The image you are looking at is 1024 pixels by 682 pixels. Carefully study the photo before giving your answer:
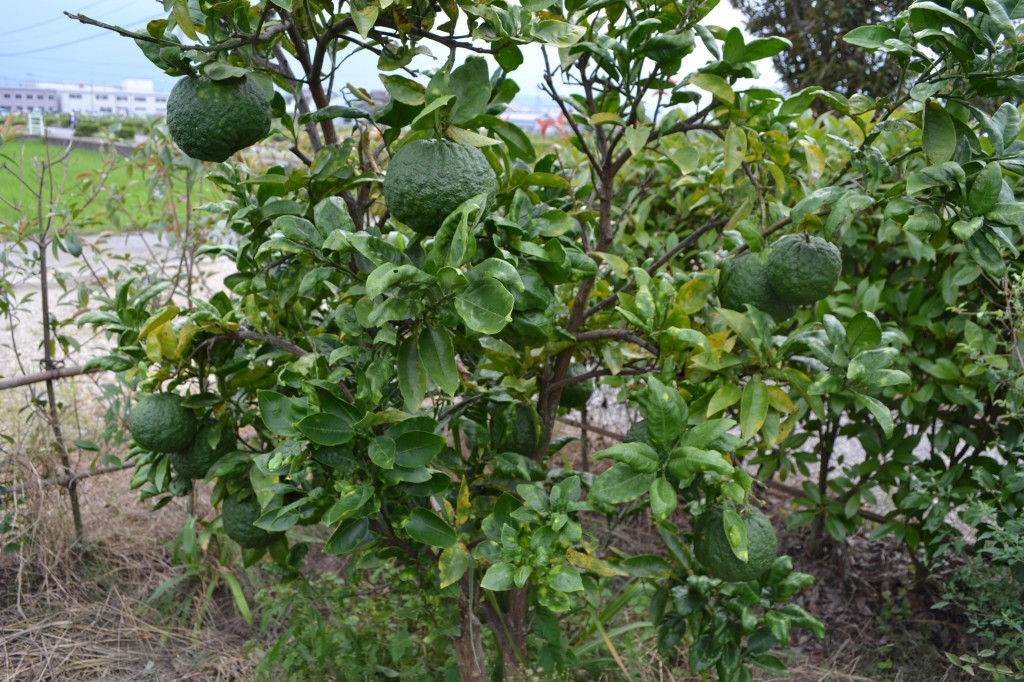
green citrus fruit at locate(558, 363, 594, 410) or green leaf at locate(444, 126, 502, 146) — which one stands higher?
green leaf at locate(444, 126, 502, 146)

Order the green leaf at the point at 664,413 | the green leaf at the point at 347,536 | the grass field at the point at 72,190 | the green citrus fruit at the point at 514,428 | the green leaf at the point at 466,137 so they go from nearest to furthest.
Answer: the green leaf at the point at 466,137 < the green leaf at the point at 664,413 < the green leaf at the point at 347,536 < the green citrus fruit at the point at 514,428 < the grass field at the point at 72,190

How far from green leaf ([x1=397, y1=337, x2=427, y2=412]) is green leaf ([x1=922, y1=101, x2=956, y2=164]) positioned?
87cm

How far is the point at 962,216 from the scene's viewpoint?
1.29m

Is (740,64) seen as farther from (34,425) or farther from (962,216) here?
(34,425)

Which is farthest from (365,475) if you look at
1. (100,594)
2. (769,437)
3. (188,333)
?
(100,594)

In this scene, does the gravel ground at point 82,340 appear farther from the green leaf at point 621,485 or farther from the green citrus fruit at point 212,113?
the green citrus fruit at point 212,113

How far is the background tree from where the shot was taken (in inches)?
161

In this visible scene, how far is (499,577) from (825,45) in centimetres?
399

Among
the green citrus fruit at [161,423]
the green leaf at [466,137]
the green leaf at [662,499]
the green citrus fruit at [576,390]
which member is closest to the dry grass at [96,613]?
the green citrus fruit at [161,423]

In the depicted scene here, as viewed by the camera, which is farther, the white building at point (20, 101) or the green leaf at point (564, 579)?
the white building at point (20, 101)

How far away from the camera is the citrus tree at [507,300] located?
1170 millimetres

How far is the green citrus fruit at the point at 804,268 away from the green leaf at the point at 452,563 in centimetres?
74

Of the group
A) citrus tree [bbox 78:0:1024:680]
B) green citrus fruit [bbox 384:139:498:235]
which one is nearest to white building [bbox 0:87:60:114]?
citrus tree [bbox 78:0:1024:680]

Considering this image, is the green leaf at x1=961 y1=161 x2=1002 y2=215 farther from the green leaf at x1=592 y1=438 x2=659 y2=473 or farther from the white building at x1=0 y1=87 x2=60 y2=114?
the white building at x1=0 y1=87 x2=60 y2=114
